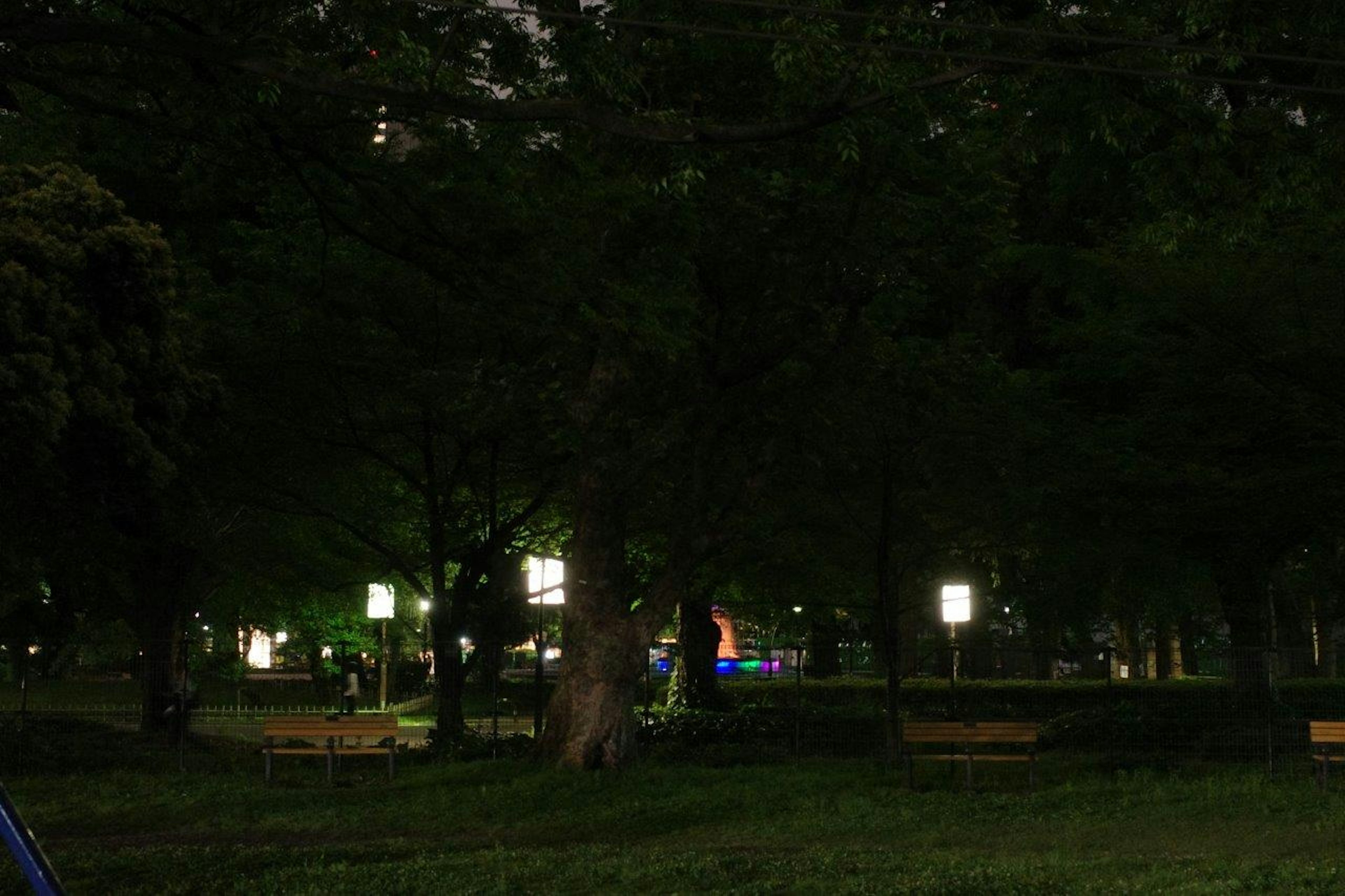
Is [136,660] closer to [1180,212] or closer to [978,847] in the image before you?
[978,847]

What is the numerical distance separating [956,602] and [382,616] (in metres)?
12.9

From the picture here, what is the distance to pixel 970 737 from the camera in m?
19.5

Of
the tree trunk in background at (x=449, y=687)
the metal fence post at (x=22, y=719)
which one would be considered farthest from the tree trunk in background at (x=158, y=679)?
the tree trunk in background at (x=449, y=687)

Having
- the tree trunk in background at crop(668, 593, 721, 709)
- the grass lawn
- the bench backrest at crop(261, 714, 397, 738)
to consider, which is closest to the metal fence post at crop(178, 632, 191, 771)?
the grass lawn

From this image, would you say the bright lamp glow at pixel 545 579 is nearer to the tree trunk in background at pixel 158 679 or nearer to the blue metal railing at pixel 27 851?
the tree trunk in background at pixel 158 679

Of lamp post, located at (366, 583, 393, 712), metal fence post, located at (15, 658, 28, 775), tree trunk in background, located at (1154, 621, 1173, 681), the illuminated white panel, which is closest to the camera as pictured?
metal fence post, located at (15, 658, 28, 775)

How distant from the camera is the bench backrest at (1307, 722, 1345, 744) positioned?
1888 centimetres

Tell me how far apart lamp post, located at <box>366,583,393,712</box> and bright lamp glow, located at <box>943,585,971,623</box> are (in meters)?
12.4

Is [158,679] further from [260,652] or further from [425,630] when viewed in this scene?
[260,652]

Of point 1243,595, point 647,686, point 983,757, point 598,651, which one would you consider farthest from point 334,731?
point 1243,595

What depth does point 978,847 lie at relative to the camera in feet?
49.1

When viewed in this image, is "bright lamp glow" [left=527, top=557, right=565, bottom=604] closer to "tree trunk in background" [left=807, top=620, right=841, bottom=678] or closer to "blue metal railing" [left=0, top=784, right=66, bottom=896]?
"tree trunk in background" [left=807, top=620, right=841, bottom=678]

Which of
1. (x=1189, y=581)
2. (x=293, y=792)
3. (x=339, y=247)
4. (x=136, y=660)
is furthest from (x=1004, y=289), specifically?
(x=293, y=792)

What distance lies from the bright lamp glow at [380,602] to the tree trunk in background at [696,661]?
6.62 meters
